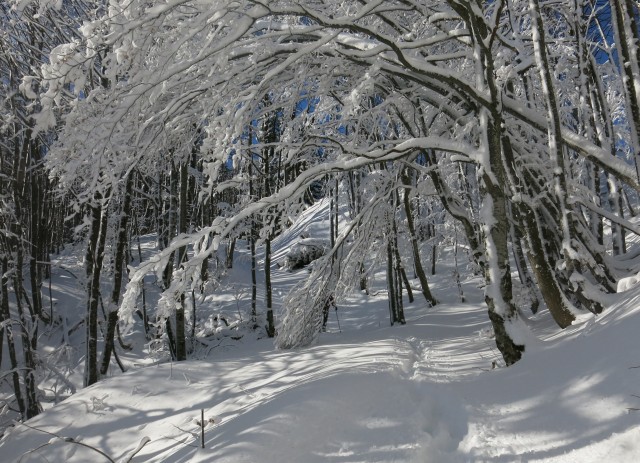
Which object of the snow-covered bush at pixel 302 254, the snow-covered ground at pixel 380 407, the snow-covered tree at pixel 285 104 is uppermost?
the snow-covered tree at pixel 285 104

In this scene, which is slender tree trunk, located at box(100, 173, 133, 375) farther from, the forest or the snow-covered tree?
the snow-covered tree

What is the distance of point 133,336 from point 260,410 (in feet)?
44.0

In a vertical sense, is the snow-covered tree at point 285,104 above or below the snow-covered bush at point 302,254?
above

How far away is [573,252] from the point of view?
4.46 meters

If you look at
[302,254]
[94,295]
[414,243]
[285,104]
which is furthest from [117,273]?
[302,254]

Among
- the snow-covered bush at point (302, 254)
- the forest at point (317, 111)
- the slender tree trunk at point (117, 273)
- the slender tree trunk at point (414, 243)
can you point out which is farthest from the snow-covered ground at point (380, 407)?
the snow-covered bush at point (302, 254)

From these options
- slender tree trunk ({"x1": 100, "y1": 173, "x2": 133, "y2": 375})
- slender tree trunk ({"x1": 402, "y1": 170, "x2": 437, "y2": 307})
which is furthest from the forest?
slender tree trunk ({"x1": 402, "y1": 170, "x2": 437, "y2": 307})

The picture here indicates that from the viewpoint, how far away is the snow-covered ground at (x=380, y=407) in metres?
2.56

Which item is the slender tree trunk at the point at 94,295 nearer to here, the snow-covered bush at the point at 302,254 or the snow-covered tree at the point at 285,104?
the snow-covered tree at the point at 285,104

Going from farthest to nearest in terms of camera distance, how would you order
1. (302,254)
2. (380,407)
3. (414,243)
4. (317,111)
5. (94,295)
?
(302,254), (414,243), (94,295), (317,111), (380,407)

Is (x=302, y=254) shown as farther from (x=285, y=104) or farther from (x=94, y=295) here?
(x=285, y=104)

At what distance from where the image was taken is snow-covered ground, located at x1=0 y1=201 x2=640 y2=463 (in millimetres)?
2562

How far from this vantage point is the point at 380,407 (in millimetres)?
3475

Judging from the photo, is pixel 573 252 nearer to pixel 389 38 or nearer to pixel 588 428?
pixel 588 428
